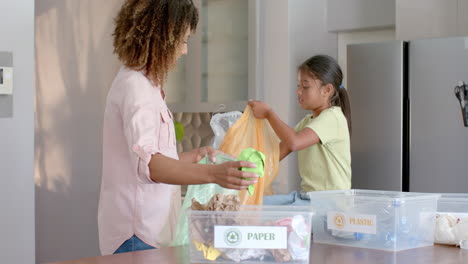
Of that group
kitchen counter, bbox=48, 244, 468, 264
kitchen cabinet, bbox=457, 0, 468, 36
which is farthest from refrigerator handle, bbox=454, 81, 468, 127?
kitchen counter, bbox=48, 244, 468, 264

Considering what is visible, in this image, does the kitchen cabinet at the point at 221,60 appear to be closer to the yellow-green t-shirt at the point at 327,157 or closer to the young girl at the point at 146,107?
the yellow-green t-shirt at the point at 327,157

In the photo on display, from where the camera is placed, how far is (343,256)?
1561mm

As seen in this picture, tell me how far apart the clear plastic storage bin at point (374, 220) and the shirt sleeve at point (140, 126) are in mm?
442

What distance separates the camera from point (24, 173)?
2670 millimetres

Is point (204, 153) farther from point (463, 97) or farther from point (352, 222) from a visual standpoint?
point (463, 97)

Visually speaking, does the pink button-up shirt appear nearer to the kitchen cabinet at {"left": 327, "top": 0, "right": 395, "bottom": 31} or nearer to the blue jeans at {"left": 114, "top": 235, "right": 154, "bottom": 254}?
the blue jeans at {"left": 114, "top": 235, "right": 154, "bottom": 254}

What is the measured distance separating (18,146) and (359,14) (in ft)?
6.67

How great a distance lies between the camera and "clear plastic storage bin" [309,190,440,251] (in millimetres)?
1653

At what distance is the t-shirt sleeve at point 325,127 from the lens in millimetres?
2557

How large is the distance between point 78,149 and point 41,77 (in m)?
0.57

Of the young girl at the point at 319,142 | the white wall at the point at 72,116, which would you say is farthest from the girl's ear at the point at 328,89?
the white wall at the point at 72,116

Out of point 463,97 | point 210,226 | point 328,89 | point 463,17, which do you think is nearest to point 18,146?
point 328,89

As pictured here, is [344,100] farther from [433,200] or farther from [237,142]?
[433,200]

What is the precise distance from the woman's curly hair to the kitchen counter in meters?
0.48
